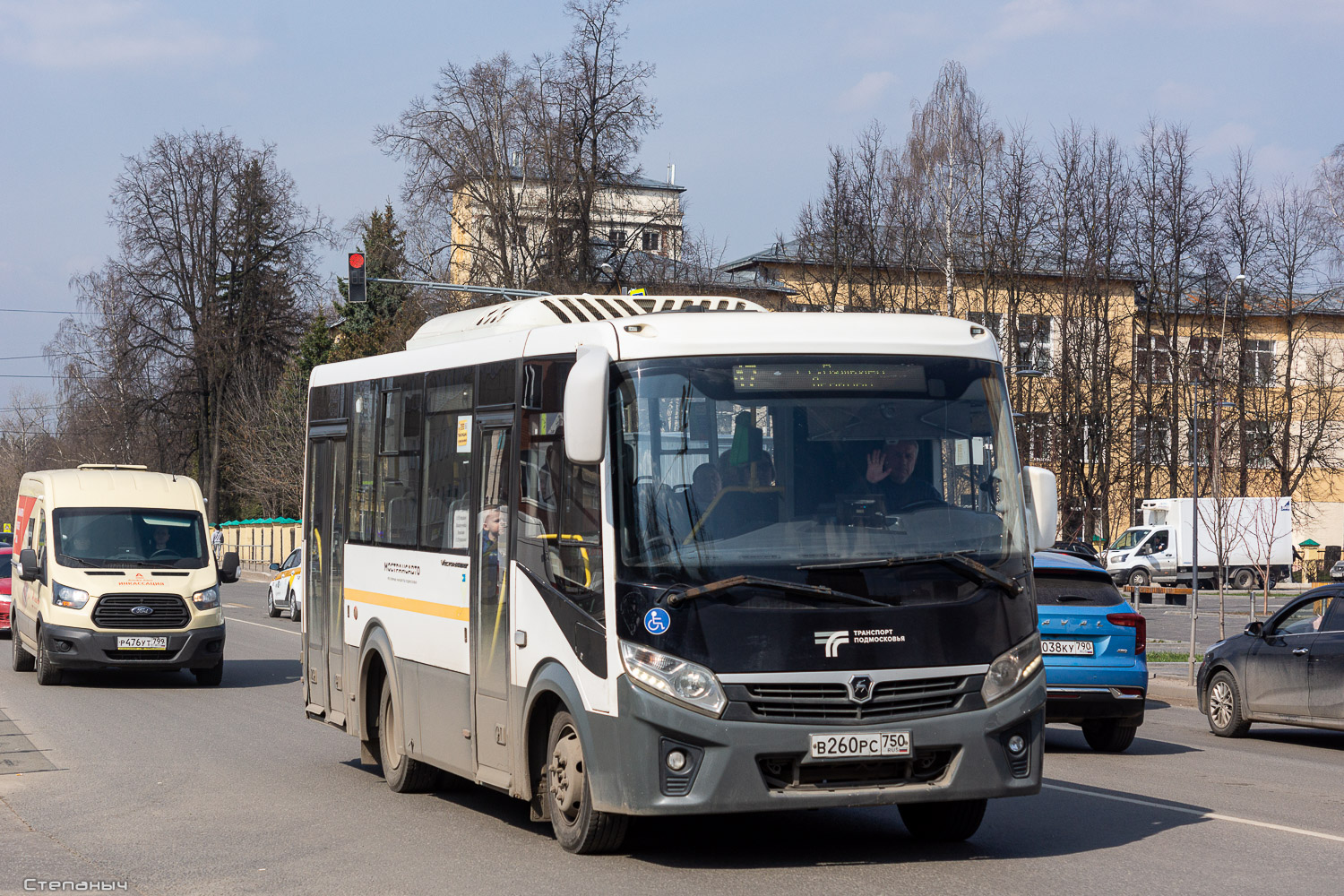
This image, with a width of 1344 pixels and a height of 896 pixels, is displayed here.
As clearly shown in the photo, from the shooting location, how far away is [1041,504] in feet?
27.9

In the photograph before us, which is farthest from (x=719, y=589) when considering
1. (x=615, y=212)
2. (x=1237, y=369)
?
(x=1237, y=369)

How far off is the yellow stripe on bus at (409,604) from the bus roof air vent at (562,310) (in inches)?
67.7

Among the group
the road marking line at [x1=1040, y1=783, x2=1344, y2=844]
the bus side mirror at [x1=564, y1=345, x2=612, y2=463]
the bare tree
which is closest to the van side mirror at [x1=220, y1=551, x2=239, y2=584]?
the road marking line at [x1=1040, y1=783, x2=1344, y2=844]

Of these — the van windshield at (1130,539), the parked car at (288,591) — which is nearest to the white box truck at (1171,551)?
the van windshield at (1130,539)

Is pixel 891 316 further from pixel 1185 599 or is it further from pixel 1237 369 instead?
pixel 1237 369

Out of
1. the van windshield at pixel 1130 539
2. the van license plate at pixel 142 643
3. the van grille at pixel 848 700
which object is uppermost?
the van grille at pixel 848 700

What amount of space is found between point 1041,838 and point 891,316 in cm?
304

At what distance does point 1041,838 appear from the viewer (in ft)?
29.7

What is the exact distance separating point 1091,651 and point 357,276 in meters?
18.5

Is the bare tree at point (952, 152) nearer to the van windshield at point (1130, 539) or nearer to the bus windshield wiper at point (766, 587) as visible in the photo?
the van windshield at point (1130, 539)

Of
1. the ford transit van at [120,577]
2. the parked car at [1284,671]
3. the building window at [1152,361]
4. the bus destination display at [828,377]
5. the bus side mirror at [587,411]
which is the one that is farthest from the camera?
the building window at [1152,361]

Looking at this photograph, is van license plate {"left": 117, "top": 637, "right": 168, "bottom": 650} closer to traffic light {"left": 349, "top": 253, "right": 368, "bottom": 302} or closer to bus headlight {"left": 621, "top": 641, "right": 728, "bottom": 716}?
traffic light {"left": 349, "top": 253, "right": 368, "bottom": 302}

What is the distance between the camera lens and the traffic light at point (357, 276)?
29.0 meters

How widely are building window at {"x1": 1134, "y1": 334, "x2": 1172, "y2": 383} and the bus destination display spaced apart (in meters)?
52.1
